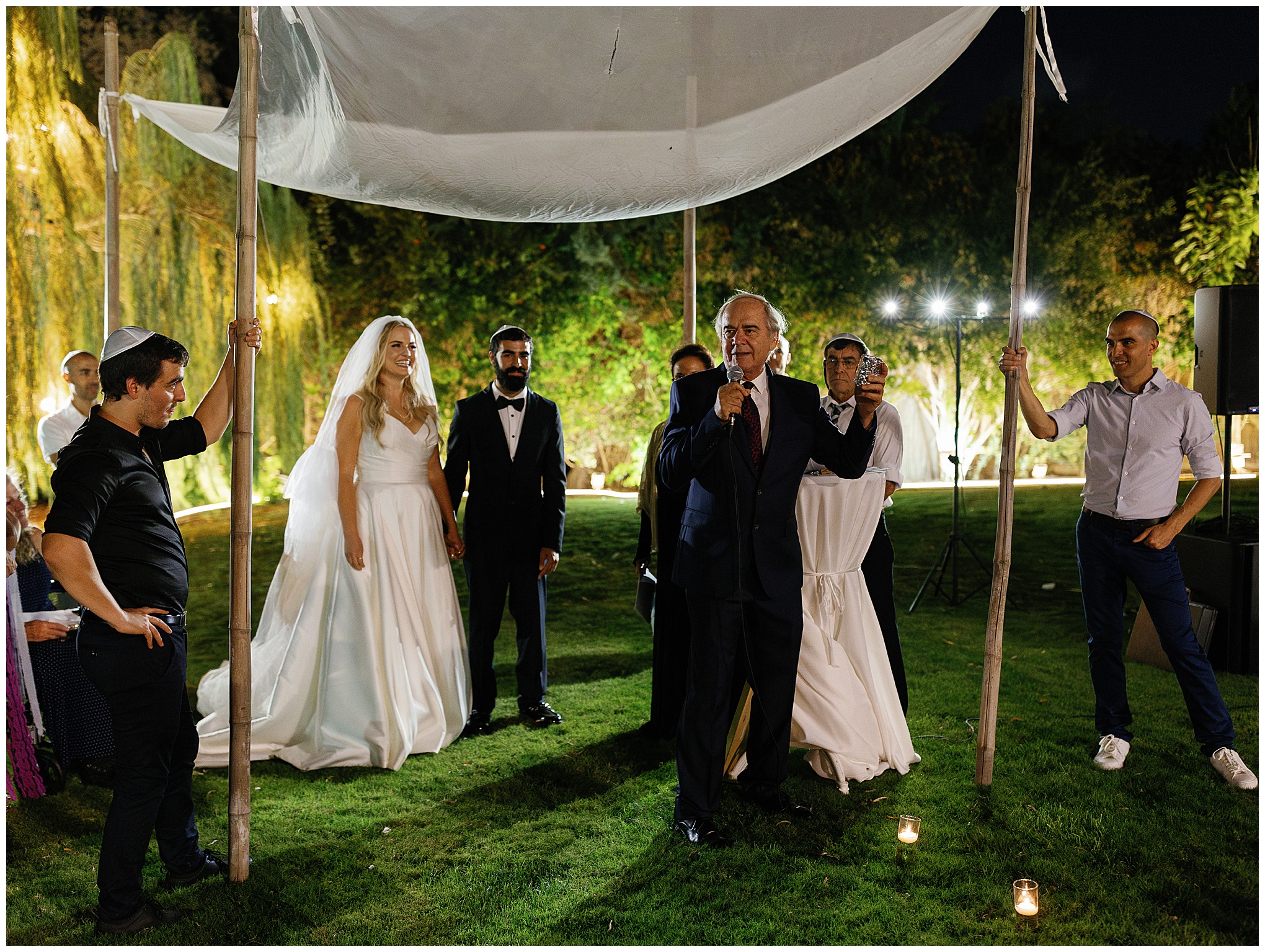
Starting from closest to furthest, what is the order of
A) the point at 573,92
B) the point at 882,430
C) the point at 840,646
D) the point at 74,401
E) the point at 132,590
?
the point at 132,590 → the point at 573,92 → the point at 840,646 → the point at 882,430 → the point at 74,401

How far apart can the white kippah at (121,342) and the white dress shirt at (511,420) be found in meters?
2.01

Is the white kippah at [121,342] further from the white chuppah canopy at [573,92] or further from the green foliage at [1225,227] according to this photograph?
the green foliage at [1225,227]

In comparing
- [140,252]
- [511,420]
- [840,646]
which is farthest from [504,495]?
[140,252]

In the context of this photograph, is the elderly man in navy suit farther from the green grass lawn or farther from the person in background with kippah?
the person in background with kippah

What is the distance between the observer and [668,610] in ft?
13.6

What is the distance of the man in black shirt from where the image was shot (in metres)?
2.50

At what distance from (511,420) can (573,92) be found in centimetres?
178

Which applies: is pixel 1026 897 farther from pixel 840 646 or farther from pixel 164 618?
pixel 164 618

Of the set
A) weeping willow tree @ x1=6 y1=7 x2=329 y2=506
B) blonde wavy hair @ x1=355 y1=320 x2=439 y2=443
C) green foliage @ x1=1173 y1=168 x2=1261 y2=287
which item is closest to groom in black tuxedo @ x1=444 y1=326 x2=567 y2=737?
blonde wavy hair @ x1=355 y1=320 x2=439 y2=443

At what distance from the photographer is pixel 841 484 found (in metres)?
3.69

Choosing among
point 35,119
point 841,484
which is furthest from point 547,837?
point 35,119

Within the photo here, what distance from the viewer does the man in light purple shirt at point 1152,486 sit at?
3.73m

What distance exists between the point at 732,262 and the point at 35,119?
777 centimetres

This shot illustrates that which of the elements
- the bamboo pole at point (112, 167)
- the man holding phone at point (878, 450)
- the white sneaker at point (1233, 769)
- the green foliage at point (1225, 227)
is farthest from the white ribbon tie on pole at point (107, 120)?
the green foliage at point (1225, 227)
